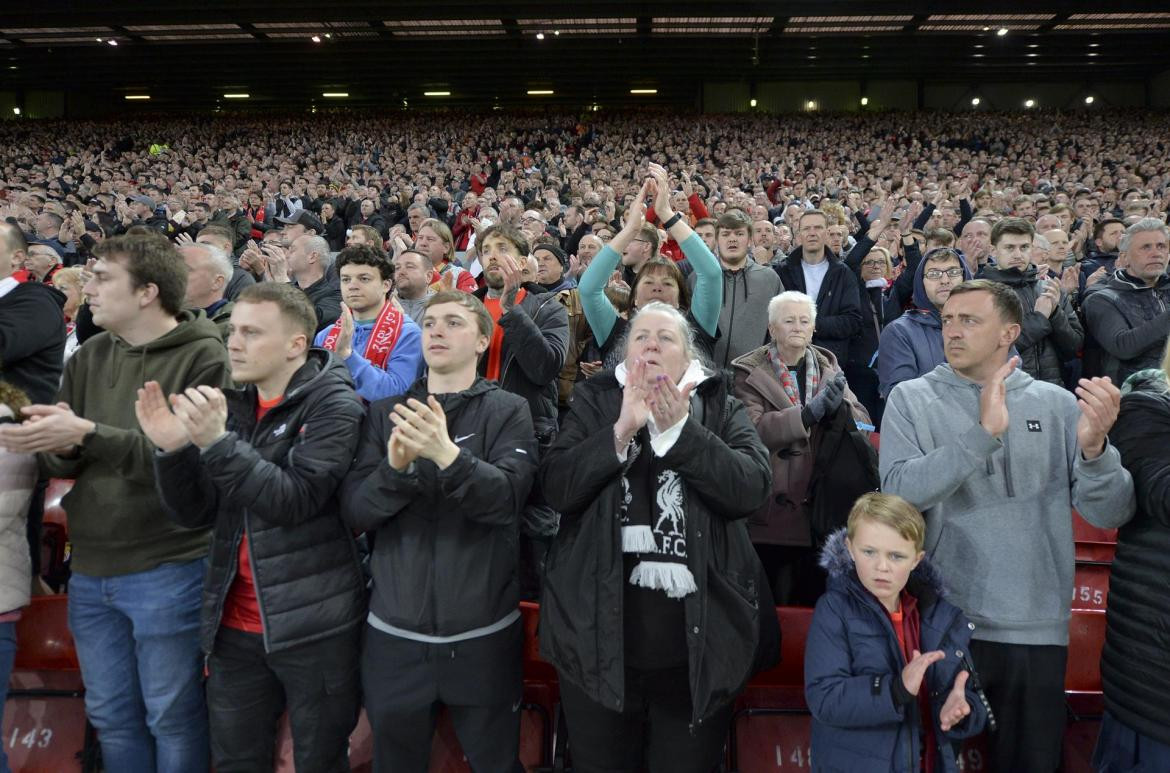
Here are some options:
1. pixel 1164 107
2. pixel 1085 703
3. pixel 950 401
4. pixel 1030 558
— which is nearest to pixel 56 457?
pixel 950 401

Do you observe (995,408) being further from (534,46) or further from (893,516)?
(534,46)

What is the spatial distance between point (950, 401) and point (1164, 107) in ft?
91.9

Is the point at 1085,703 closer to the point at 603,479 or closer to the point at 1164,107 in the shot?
the point at 603,479

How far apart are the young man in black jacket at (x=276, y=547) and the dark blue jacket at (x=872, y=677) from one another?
4.39 feet

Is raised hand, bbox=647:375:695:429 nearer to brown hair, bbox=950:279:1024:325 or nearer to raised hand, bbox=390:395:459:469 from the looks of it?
raised hand, bbox=390:395:459:469

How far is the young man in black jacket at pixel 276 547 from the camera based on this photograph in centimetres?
220

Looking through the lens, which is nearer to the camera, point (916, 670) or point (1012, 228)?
point (916, 670)

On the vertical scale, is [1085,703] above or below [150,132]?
below

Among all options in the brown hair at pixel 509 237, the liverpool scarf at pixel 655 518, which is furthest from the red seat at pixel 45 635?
the brown hair at pixel 509 237

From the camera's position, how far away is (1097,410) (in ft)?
6.58

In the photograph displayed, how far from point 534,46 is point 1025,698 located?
21130 mm

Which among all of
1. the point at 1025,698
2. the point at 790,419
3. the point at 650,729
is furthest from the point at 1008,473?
the point at 650,729

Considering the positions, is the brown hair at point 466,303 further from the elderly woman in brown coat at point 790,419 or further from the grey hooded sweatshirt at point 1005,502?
the grey hooded sweatshirt at point 1005,502

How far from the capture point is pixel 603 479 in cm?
211
